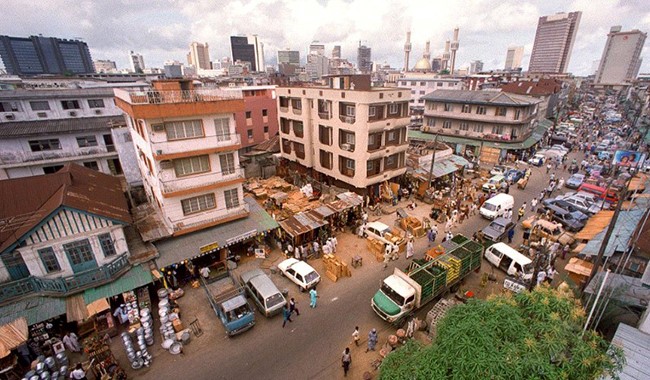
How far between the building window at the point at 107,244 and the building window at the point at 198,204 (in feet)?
15.8

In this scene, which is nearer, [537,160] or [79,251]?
[79,251]

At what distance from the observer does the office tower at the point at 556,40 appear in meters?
181

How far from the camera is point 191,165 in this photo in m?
21.3

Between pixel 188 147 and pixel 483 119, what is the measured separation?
47.1 m

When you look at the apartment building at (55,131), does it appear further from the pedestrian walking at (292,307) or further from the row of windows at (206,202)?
the pedestrian walking at (292,307)

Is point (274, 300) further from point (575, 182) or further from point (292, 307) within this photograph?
point (575, 182)

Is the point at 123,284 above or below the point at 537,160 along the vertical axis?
above

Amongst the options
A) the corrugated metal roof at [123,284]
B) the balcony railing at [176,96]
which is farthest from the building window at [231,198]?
the corrugated metal roof at [123,284]

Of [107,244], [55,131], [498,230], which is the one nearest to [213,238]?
[107,244]

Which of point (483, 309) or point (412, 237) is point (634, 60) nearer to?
point (412, 237)

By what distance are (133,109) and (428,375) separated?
20567 millimetres

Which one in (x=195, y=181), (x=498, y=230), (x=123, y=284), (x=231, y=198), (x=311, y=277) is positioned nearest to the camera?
(x=123, y=284)

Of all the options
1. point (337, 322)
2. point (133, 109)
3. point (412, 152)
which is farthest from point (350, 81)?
point (337, 322)

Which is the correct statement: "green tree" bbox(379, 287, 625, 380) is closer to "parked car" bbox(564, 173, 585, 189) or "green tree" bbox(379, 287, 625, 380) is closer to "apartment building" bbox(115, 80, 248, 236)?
"apartment building" bbox(115, 80, 248, 236)
